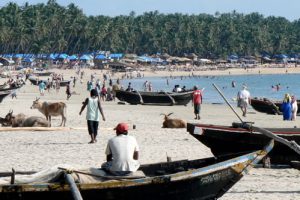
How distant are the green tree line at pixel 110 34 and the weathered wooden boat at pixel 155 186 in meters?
120

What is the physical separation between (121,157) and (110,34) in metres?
148

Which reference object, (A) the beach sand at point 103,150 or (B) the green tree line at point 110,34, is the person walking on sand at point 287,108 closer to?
(A) the beach sand at point 103,150

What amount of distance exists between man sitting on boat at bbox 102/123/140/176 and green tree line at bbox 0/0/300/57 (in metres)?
120

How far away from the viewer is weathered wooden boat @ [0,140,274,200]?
9617 millimetres

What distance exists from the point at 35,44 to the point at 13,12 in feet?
25.7

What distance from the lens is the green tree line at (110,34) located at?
13888 cm

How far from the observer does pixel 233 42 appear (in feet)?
624

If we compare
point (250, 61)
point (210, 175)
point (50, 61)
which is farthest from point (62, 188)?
point (250, 61)

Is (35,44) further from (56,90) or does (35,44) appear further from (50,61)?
(56,90)

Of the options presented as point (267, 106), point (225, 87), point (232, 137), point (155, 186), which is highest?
point (225, 87)

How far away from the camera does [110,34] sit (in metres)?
158

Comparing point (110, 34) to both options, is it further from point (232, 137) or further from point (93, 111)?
point (232, 137)

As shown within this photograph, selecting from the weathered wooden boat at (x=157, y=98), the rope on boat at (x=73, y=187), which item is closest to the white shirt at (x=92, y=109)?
the rope on boat at (x=73, y=187)

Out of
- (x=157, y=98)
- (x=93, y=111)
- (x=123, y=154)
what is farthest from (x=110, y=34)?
(x=123, y=154)
